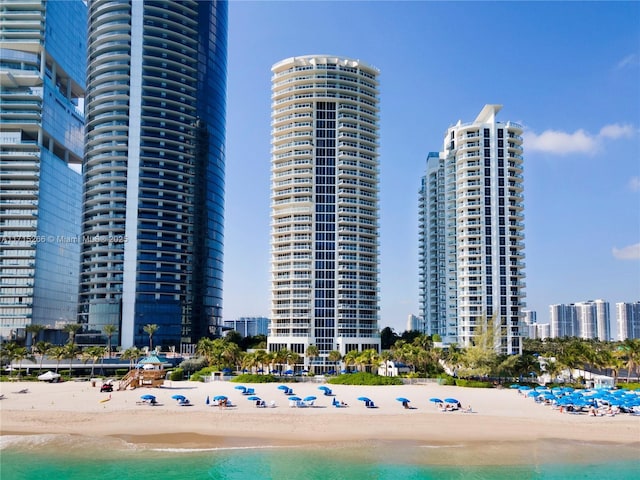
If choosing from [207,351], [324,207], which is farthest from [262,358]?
[324,207]

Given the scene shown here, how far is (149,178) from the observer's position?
14338cm

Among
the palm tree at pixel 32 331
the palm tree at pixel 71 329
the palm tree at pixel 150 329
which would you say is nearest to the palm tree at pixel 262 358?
the palm tree at pixel 150 329

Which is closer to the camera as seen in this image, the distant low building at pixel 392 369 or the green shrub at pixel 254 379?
the green shrub at pixel 254 379

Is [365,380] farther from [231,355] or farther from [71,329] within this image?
[71,329]

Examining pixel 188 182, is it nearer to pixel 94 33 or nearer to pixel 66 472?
pixel 94 33

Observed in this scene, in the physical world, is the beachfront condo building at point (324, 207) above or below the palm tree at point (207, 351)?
above

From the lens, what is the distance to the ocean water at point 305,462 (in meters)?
41.3

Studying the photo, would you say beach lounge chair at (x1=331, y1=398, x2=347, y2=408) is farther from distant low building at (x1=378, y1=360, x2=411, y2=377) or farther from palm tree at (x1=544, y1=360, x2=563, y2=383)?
palm tree at (x1=544, y1=360, x2=563, y2=383)

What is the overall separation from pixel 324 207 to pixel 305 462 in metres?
79.9

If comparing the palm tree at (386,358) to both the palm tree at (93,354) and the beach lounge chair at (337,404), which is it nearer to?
the beach lounge chair at (337,404)

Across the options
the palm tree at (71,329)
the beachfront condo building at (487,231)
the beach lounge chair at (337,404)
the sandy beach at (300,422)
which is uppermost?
the beachfront condo building at (487,231)

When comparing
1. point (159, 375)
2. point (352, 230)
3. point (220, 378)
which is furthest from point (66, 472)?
point (352, 230)

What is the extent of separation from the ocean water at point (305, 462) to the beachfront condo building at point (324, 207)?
65.4 meters

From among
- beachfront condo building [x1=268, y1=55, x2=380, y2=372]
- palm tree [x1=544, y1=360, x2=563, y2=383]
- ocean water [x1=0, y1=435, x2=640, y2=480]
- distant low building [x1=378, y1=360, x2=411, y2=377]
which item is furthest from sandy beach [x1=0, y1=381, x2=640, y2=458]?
beachfront condo building [x1=268, y1=55, x2=380, y2=372]
